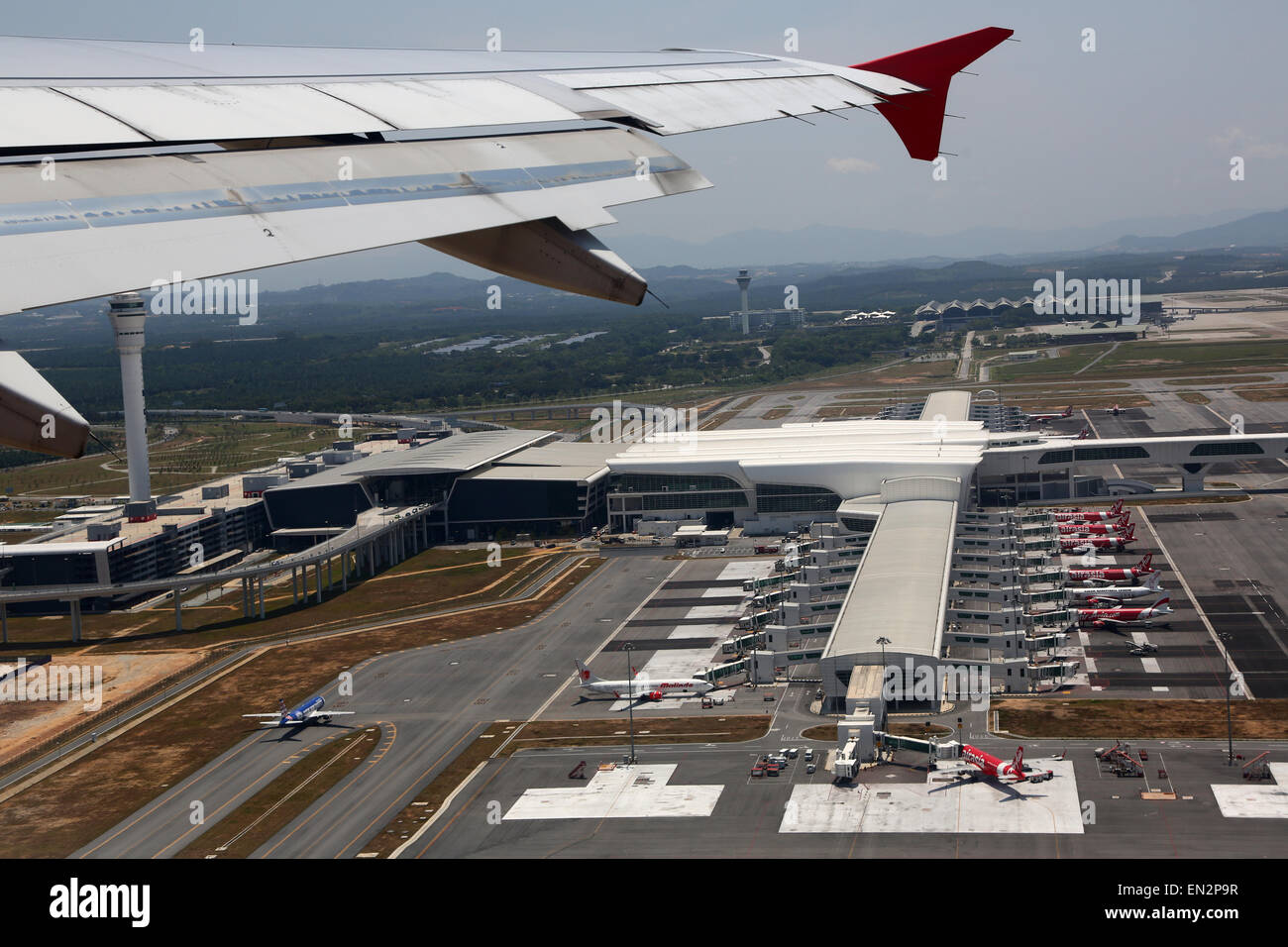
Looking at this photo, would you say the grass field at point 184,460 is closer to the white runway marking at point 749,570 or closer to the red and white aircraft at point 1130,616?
the white runway marking at point 749,570

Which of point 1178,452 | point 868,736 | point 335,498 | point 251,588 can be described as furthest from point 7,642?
point 1178,452

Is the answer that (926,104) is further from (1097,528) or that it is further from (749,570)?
(1097,528)

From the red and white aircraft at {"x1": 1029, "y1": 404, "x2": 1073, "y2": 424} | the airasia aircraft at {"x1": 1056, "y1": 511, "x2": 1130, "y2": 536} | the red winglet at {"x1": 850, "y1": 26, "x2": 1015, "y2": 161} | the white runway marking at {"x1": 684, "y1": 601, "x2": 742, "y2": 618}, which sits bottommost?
the white runway marking at {"x1": 684, "y1": 601, "x2": 742, "y2": 618}

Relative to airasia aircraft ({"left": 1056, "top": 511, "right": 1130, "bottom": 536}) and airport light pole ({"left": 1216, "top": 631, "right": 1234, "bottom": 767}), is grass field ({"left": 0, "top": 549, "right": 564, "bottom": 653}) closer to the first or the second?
airasia aircraft ({"left": 1056, "top": 511, "right": 1130, "bottom": 536})

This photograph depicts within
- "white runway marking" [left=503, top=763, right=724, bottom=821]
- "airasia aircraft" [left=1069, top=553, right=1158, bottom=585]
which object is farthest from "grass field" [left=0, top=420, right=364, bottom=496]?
"airasia aircraft" [left=1069, top=553, right=1158, bottom=585]

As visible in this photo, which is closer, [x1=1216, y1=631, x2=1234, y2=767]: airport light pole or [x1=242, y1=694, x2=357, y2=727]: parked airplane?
[x1=1216, y1=631, x2=1234, y2=767]: airport light pole

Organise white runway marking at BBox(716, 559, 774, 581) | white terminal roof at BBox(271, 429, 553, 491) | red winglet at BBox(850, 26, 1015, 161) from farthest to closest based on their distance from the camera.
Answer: white terminal roof at BBox(271, 429, 553, 491) → white runway marking at BBox(716, 559, 774, 581) → red winglet at BBox(850, 26, 1015, 161)

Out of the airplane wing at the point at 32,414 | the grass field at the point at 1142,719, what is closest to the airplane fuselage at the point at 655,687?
the grass field at the point at 1142,719

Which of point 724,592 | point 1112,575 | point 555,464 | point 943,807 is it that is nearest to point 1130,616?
point 1112,575
